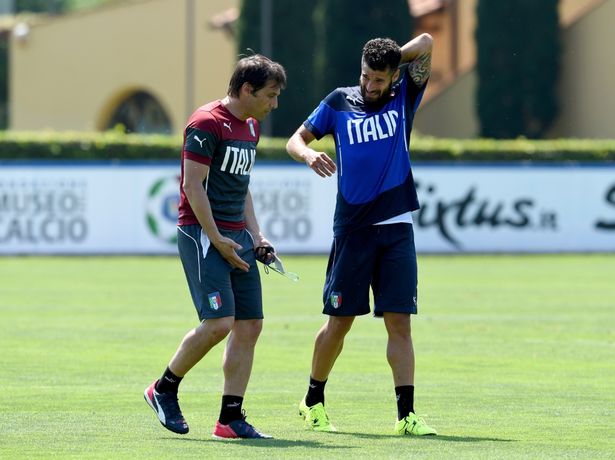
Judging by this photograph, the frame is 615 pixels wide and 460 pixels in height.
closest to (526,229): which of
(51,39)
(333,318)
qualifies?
(333,318)

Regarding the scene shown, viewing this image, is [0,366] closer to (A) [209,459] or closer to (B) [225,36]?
(A) [209,459]

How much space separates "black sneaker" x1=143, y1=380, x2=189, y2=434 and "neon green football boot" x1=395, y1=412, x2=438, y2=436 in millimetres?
1218

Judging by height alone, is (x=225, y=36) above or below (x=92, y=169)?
above

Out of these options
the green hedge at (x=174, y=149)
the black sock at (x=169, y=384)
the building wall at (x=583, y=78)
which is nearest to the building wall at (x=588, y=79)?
the building wall at (x=583, y=78)

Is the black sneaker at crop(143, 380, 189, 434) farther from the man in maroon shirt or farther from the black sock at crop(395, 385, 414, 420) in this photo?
the black sock at crop(395, 385, 414, 420)

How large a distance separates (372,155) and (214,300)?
1.31 m

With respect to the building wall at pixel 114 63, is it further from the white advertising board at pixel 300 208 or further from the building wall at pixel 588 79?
the white advertising board at pixel 300 208

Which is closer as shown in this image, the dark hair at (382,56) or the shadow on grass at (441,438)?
the shadow on grass at (441,438)

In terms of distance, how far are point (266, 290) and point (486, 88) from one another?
22664 mm

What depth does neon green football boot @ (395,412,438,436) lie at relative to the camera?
28.5 feet

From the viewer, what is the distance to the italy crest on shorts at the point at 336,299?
913 centimetres

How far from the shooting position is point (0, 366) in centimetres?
1205

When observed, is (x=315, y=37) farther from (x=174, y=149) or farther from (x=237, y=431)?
(x=237, y=431)

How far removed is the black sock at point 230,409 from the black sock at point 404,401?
0.94 m
